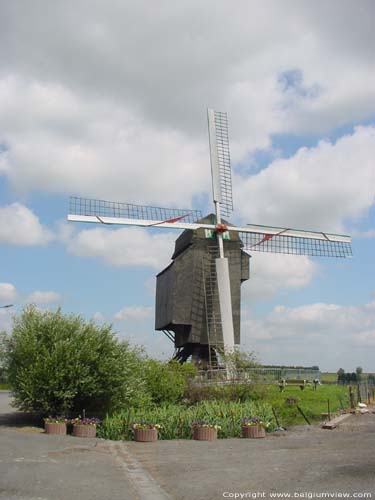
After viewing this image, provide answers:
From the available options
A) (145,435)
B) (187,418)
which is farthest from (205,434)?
(145,435)

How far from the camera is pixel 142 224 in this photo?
1377 inches

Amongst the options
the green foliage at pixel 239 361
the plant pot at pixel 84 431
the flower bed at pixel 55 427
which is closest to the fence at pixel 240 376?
the green foliage at pixel 239 361

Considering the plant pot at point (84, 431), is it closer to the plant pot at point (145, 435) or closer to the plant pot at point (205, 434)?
the plant pot at point (145, 435)

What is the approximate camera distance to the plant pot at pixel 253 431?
18.8 m

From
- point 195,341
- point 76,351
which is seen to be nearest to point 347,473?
point 76,351

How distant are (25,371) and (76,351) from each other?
1875 mm

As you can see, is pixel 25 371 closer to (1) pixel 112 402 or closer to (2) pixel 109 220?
(1) pixel 112 402

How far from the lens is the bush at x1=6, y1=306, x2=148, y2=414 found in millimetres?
19641

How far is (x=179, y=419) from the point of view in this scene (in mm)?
19359

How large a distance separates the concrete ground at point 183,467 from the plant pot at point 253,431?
438 mm

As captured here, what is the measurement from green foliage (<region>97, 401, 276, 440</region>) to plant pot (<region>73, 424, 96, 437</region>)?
50 cm

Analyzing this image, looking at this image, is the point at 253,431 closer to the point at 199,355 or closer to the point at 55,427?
the point at 55,427

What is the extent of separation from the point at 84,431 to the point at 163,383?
7307 mm

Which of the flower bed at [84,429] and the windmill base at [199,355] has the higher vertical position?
the windmill base at [199,355]
